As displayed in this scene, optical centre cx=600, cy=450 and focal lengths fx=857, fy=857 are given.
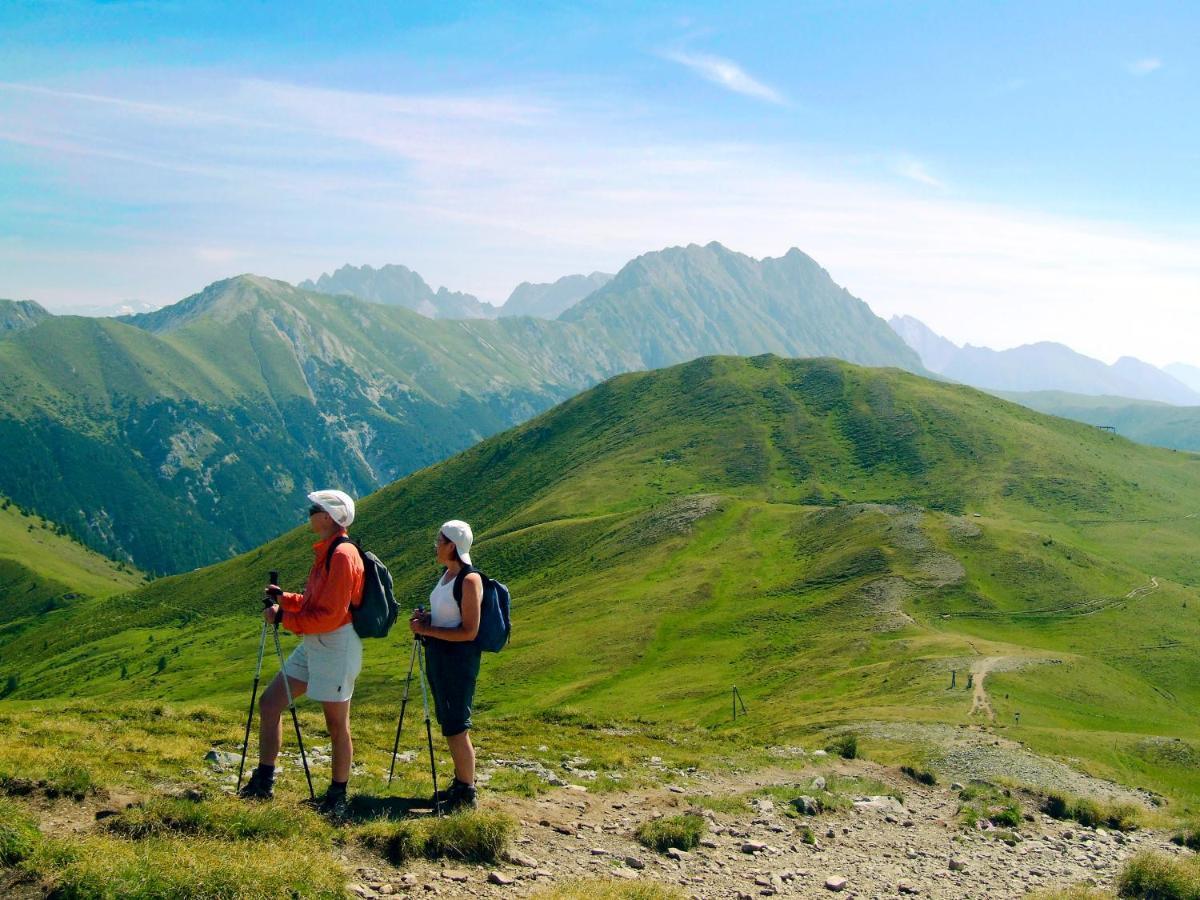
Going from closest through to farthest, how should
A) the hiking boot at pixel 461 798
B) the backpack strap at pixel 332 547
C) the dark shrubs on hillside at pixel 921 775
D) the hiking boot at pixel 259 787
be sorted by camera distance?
the backpack strap at pixel 332 547 < the hiking boot at pixel 259 787 < the hiking boot at pixel 461 798 < the dark shrubs on hillside at pixel 921 775

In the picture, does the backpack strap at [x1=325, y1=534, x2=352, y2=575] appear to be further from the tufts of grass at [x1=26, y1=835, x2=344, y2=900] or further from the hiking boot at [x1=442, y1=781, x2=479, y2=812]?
the hiking boot at [x1=442, y1=781, x2=479, y2=812]

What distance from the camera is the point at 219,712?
26.9 metres

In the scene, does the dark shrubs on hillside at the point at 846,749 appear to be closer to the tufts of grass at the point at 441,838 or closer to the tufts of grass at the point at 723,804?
the tufts of grass at the point at 723,804

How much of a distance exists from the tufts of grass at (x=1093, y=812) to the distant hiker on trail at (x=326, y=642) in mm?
18705

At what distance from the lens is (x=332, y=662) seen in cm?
1320

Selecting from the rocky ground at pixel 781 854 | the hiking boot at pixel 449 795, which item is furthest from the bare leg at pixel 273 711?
A: the hiking boot at pixel 449 795

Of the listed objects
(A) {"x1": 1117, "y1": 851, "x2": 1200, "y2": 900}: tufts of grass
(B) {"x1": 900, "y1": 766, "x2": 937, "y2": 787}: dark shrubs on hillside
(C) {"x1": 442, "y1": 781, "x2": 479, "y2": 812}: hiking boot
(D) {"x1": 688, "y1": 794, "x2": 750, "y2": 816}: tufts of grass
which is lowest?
(B) {"x1": 900, "y1": 766, "x2": 937, "y2": 787}: dark shrubs on hillside

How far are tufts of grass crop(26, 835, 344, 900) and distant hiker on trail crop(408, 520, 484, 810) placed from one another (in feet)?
10.2

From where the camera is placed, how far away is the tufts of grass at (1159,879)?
15383 mm

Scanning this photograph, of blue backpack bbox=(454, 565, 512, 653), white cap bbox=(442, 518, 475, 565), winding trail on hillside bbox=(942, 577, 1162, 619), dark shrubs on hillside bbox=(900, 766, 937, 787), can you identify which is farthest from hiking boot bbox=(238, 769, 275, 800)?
winding trail on hillside bbox=(942, 577, 1162, 619)

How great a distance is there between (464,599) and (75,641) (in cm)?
19481

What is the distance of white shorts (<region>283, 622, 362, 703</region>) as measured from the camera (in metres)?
13.1

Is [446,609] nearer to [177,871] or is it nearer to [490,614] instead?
[490,614]

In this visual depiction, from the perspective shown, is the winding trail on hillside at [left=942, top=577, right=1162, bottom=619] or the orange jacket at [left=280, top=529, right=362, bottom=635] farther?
the winding trail on hillside at [left=942, top=577, right=1162, bottom=619]
